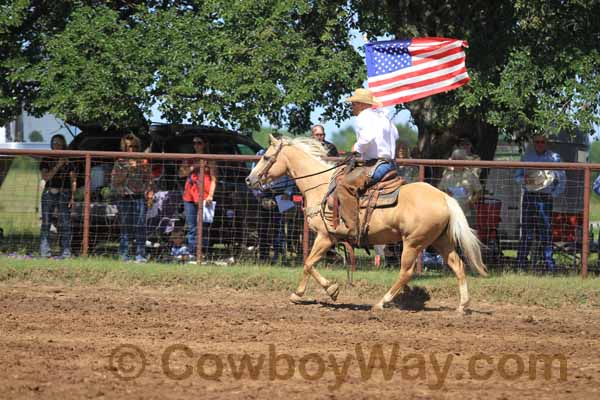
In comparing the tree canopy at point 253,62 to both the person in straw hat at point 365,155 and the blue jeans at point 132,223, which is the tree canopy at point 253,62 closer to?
the blue jeans at point 132,223

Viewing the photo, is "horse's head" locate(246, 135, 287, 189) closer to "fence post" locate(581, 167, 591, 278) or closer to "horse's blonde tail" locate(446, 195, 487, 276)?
"horse's blonde tail" locate(446, 195, 487, 276)

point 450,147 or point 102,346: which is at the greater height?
point 450,147

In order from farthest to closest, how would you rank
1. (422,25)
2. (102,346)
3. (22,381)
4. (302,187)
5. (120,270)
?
(422,25)
(120,270)
(302,187)
(102,346)
(22,381)

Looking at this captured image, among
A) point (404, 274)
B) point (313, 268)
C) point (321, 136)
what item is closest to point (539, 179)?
point (321, 136)

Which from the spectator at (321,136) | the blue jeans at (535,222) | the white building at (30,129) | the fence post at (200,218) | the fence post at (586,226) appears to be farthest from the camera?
the white building at (30,129)

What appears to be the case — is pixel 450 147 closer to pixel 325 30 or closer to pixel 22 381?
pixel 325 30

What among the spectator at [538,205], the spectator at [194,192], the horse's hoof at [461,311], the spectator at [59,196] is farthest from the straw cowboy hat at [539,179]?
the spectator at [59,196]

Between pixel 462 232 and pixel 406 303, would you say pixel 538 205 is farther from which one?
pixel 462 232

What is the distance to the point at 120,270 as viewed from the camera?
45.4 ft

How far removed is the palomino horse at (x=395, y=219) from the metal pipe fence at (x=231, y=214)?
237cm

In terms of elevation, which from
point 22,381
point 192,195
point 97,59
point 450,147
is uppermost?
point 97,59

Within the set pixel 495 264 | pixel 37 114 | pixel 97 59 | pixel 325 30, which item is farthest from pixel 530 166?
pixel 37 114

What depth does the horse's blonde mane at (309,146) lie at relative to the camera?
40.6 ft

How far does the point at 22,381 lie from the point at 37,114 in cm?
Answer: 1151
